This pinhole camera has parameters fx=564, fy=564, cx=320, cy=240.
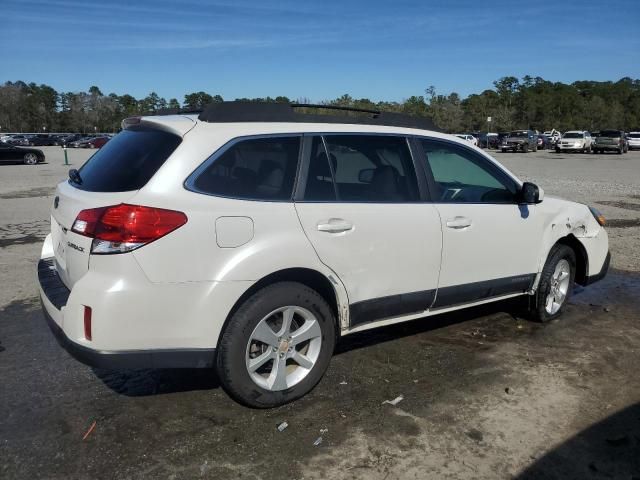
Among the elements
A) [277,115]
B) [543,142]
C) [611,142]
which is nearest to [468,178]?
[277,115]

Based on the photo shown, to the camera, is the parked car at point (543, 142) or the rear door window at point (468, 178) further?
the parked car at point (543, 142)

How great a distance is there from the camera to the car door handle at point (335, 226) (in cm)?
344

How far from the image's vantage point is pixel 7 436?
10.2 ft

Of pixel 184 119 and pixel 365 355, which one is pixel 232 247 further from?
pixel 365 355

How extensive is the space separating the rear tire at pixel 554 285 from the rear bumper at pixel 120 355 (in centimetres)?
312

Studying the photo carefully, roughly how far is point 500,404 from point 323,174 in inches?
72.4

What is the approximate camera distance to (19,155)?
27.2 meters

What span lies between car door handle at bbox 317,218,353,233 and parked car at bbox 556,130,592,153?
143 feet

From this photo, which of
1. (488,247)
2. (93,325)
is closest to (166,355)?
(93,325)

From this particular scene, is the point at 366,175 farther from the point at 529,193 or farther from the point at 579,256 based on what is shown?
the point at 579,256

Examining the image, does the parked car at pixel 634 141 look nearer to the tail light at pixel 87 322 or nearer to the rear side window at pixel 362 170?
the rear side window at pixel 362 170

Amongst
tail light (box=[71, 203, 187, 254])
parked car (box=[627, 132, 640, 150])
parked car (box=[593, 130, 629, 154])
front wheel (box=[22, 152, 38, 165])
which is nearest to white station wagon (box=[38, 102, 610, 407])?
tail light (box=[71, 203, 187, 254])

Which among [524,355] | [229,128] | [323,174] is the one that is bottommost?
[524,355]

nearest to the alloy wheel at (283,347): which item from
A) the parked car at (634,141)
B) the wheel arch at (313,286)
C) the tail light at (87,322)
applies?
the wheel arch at (313,286)
